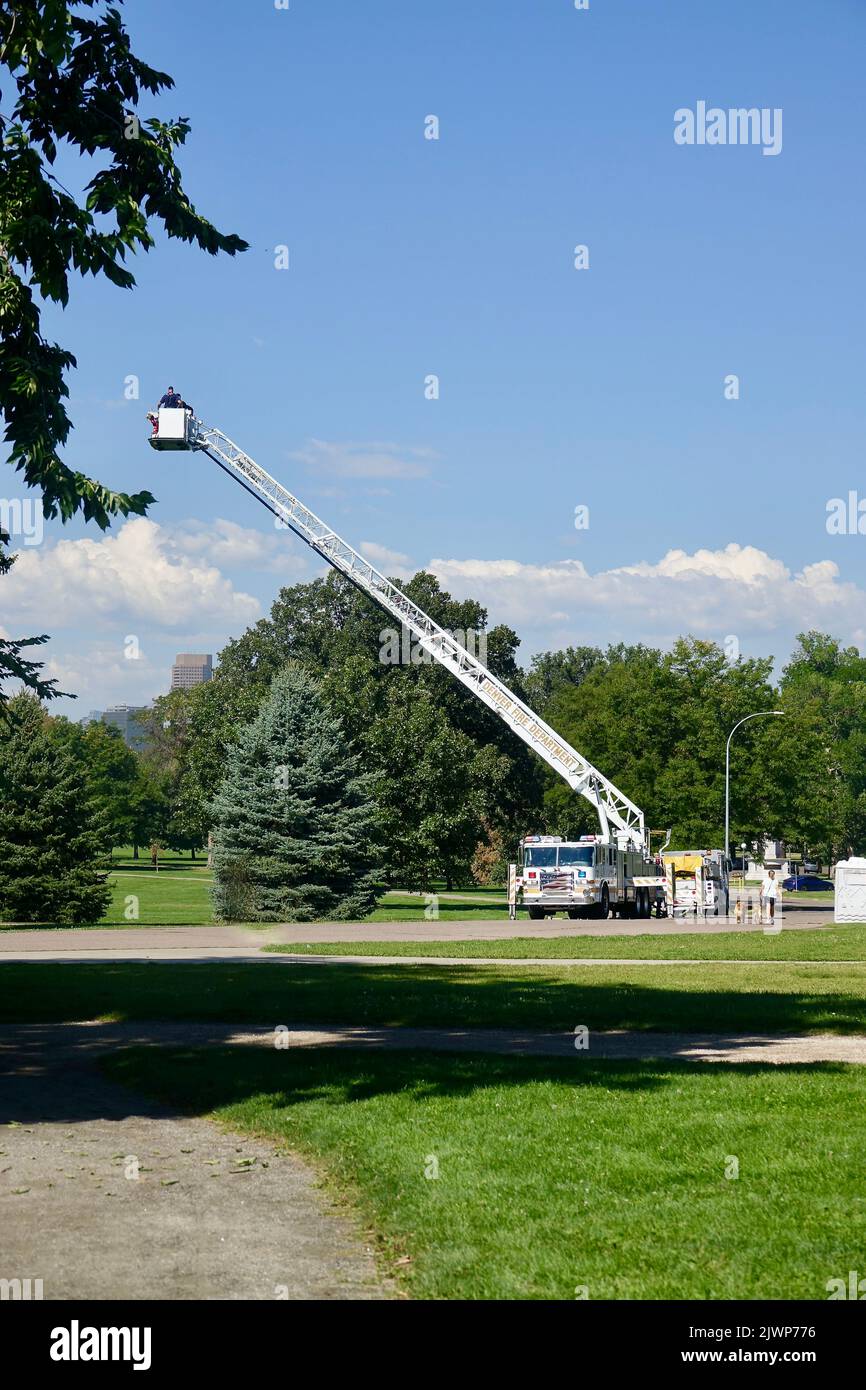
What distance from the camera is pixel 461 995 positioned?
16984mm

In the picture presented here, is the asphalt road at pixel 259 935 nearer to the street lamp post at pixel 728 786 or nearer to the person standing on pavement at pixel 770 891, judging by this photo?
the person standing on pavement at pixel 770 891

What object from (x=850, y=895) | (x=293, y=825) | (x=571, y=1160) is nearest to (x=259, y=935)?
(x=293, y=825)

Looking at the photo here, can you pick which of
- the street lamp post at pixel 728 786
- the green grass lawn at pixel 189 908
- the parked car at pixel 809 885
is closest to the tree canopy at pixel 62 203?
the green grass lawn at pixel 189 908

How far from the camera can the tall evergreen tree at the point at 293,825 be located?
38.8 metres

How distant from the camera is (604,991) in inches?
685

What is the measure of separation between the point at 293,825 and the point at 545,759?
27.9 feet

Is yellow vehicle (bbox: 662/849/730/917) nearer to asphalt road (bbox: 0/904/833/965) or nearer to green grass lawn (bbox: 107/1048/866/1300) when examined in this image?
asphalt road (bbox: 0/904/833/965)

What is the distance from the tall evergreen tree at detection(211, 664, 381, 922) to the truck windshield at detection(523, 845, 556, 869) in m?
4.82

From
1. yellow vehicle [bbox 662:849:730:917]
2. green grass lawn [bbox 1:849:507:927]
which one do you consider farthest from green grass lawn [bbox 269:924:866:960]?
yellow vehicle [bbox 662:849:730:917]

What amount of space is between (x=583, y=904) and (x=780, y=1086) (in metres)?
31.0

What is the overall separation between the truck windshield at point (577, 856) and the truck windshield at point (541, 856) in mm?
333

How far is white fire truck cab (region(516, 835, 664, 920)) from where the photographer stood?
134 ft
